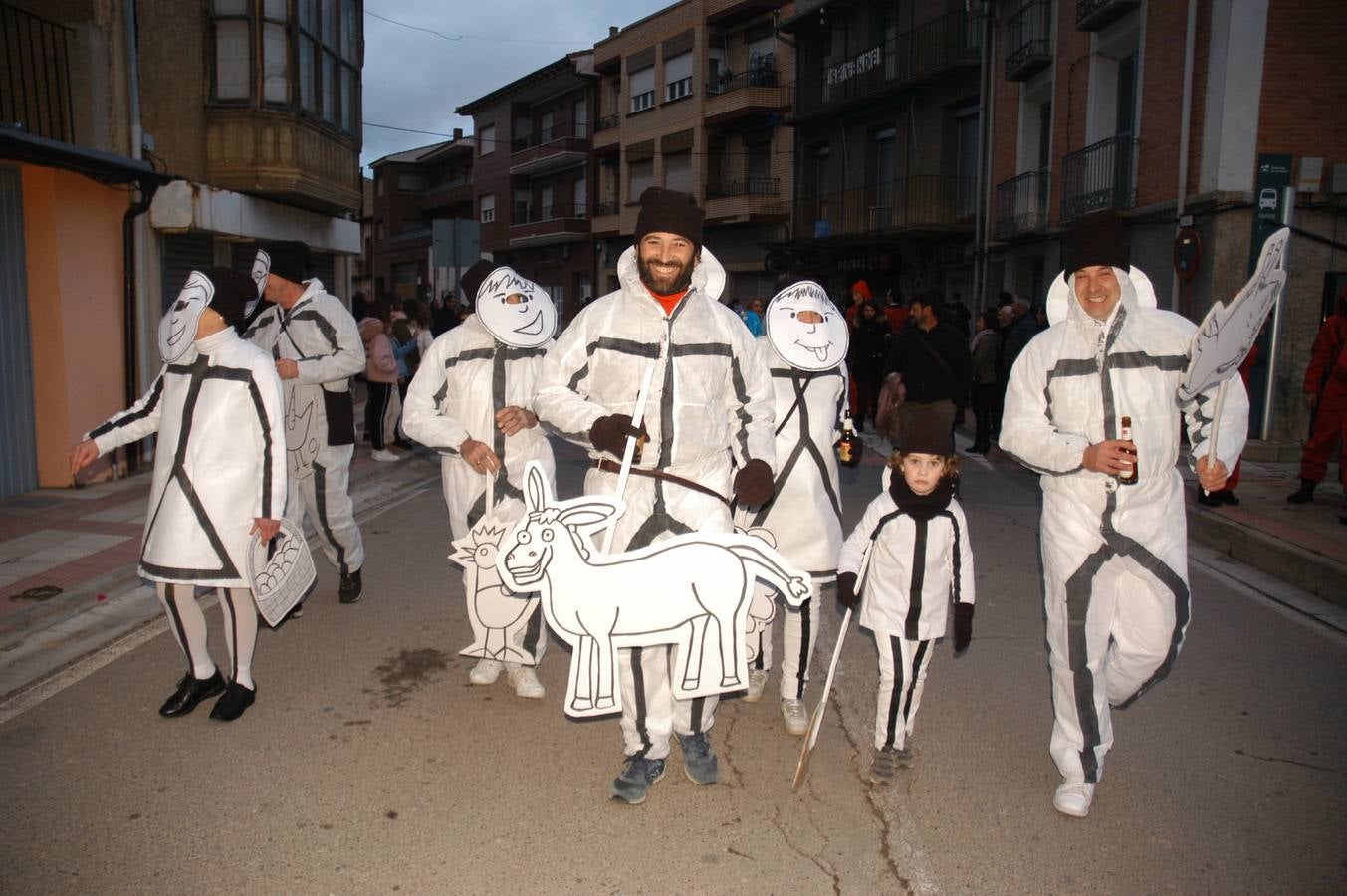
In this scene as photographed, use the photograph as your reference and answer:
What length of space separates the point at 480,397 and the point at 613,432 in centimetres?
170

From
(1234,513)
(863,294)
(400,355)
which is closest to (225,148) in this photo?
(400,355)

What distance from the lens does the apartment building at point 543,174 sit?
42094mm

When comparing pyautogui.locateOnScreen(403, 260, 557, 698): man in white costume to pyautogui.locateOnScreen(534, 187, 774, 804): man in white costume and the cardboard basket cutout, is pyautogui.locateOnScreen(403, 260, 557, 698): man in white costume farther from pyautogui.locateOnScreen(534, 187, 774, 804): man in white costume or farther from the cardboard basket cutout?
pyautogui.locateOnScreen(534, 187, 774, 804): man in white costume

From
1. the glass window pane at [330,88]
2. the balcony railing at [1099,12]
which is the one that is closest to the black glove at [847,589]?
the glass window pane at [330,88]

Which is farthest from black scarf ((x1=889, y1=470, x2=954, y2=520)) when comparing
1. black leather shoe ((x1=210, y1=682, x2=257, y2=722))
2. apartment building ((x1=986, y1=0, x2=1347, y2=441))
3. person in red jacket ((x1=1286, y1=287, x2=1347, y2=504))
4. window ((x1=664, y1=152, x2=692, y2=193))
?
window ((x1=664, y1=152, x2=692, y2=193))

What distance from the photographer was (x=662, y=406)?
374 centimetres

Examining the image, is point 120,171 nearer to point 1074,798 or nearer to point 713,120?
point 1074,798

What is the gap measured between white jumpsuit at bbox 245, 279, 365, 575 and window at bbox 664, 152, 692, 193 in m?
30.6

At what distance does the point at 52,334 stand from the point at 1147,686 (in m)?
9.80

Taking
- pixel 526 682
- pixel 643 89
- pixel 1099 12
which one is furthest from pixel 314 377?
pixel 643 89

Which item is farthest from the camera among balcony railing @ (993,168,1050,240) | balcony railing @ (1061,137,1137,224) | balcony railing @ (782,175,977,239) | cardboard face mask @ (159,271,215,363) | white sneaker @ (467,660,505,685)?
balcony railing @ (782,175,977,239)

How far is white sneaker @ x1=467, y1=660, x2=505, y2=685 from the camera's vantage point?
516 cm

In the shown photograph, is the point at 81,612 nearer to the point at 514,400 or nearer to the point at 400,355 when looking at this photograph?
the point at 514,400

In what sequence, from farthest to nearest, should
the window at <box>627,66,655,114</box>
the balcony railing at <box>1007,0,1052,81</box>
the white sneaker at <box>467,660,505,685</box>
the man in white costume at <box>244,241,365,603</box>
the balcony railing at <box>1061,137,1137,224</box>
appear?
the window at <box>627,66,655,114</box>
the balcony railing at <box>1007,0,1052,81</box>
the balcony railing at <box>1061,137,1137,224</box>
the man in white costume at <box>244,241,365,603</box>
the white sneaker at <box>467,660,505,685</box>
